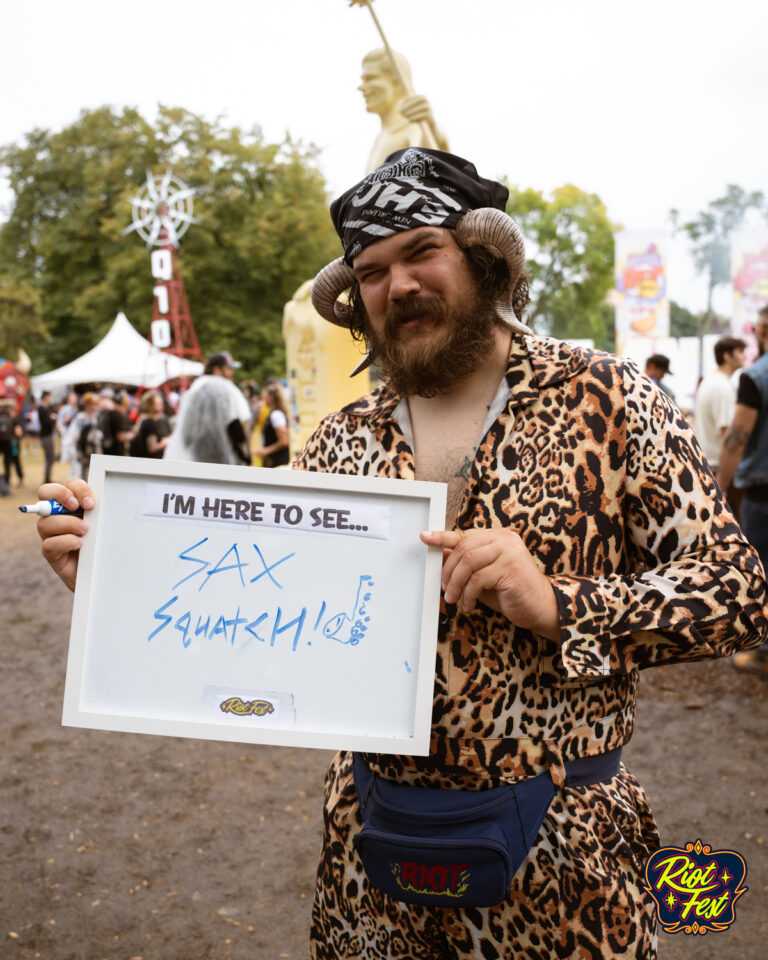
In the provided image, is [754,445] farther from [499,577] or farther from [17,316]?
[17,316]

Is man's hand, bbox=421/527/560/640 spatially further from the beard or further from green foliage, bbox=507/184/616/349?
green foliage, bbox=507/184/616/349

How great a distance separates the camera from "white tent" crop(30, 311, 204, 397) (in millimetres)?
23641

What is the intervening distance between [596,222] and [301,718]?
55181 millimetres

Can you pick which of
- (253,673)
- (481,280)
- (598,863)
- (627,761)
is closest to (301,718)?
(253,673)

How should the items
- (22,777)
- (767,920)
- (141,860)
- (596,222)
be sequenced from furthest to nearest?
(596,222) < (22,777) < (141,860) < (767,920)

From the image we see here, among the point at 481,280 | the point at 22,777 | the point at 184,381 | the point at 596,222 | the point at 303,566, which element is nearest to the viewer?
the point at 303,566

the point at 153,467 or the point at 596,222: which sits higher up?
the point at 596,222

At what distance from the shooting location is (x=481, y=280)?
1.72 meters

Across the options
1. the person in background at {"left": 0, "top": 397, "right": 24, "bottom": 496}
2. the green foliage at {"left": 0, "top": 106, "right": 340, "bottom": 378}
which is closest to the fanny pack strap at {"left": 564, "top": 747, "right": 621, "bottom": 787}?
the person in background at {"left": 0, "top": 397, "right": 24, "bottom": 496}

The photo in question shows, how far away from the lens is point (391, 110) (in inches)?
271

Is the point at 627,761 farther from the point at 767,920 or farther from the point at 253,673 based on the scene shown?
the point at 253,673

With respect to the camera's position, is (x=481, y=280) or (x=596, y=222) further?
(x=596, y=222)

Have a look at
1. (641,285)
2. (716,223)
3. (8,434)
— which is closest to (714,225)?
(716,223)

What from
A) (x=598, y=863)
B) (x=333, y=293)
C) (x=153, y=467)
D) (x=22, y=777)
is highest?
(x=333, y=293)
